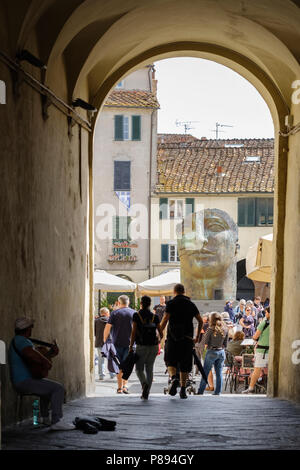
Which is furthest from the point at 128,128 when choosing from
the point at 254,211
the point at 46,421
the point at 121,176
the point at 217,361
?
the point at 46,421

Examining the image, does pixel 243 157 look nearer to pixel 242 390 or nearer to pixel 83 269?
pixel 242 390

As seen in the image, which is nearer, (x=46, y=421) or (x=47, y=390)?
(x=47, y=390)

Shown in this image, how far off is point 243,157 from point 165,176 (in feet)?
15.1

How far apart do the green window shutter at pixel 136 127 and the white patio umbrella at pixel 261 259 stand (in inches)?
970

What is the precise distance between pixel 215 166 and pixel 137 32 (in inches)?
1225

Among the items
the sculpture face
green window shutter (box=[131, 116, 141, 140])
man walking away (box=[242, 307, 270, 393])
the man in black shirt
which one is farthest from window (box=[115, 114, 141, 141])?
the man in black shirt

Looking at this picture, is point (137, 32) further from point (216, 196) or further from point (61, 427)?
point (216, 196)

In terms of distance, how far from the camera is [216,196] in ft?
133

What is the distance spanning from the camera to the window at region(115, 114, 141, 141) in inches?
1570

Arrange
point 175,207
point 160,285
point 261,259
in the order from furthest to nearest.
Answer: point 175,207 < point 160,285 < point 261,259

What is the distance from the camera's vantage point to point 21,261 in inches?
327

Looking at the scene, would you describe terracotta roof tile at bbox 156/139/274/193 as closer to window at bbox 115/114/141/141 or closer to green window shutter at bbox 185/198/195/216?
green window shutter at bbox 185/198/195/216

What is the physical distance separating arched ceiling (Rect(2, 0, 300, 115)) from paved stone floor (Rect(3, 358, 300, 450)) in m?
3.85

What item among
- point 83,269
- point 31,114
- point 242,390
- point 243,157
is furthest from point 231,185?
point 31,114
